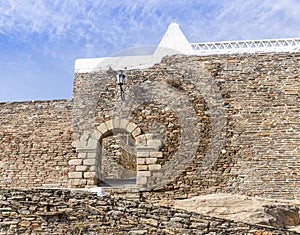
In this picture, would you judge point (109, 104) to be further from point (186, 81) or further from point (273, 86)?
point (273, 86)

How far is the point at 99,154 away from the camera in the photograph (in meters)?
11.2

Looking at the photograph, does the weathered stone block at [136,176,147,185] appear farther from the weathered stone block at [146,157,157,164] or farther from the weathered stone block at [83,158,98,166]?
the weathered stone block at [83,158,98,166]

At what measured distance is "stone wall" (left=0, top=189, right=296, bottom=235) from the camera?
19.8 feet

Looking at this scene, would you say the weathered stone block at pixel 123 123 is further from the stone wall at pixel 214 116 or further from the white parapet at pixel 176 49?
the white parapet at pixel 176 49

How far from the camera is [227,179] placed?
A: 10203 mm

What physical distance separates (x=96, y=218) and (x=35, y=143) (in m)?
6.04

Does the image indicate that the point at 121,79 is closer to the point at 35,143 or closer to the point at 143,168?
the point at 143,168

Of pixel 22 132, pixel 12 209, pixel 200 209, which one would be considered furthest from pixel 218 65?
pixel 12 209

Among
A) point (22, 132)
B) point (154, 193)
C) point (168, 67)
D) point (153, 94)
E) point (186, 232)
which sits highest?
point (168, 67)

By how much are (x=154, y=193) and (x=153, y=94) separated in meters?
2.48

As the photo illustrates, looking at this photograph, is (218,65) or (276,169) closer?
(276,169)

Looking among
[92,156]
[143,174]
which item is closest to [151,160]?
[143,174]

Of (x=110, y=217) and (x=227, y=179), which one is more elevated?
(x=227, y=179)

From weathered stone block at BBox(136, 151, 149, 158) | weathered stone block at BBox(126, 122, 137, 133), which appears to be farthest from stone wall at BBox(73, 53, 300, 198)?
weathered stone block at BBox(136, 151, 149, 158)
